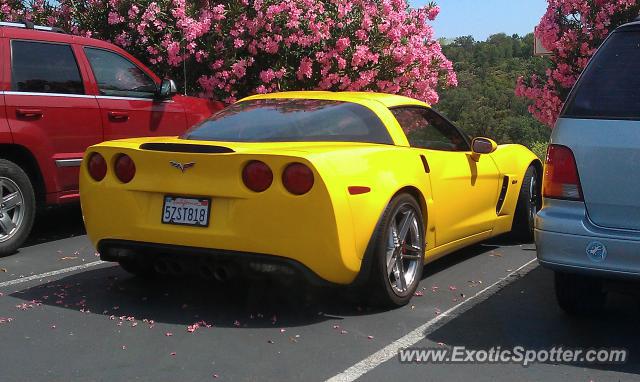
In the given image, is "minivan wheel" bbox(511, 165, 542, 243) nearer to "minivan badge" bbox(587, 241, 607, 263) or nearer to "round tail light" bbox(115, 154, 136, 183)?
"minivan badge" bbox(587, 241, 607, 263)

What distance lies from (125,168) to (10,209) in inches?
80.8

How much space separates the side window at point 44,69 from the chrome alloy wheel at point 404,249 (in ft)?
11.4

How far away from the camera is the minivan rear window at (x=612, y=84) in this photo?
149 inches

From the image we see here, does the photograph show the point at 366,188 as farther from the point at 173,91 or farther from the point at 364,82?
the point at 364,82

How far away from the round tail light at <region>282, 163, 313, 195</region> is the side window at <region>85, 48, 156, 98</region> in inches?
137

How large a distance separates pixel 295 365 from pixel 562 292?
1.63m

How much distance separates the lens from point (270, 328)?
4.25 m

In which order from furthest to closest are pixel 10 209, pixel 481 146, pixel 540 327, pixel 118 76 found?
pixel 118 76 → pixel 10 209 → pixel 481 146 → pixel 540 327

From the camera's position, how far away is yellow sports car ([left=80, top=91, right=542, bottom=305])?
4188 mm

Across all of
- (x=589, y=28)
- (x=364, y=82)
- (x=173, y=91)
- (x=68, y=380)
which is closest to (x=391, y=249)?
(x=68, y=380)

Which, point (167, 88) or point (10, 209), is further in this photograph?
point (167, 88)

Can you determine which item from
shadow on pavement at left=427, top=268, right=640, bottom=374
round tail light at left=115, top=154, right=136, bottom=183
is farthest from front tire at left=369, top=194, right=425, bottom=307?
round tail light at left=115, top=154, right=136, bottom=183

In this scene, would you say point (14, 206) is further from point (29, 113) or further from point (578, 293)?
point (578, 293)

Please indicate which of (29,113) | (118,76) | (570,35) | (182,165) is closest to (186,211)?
(182,165)
